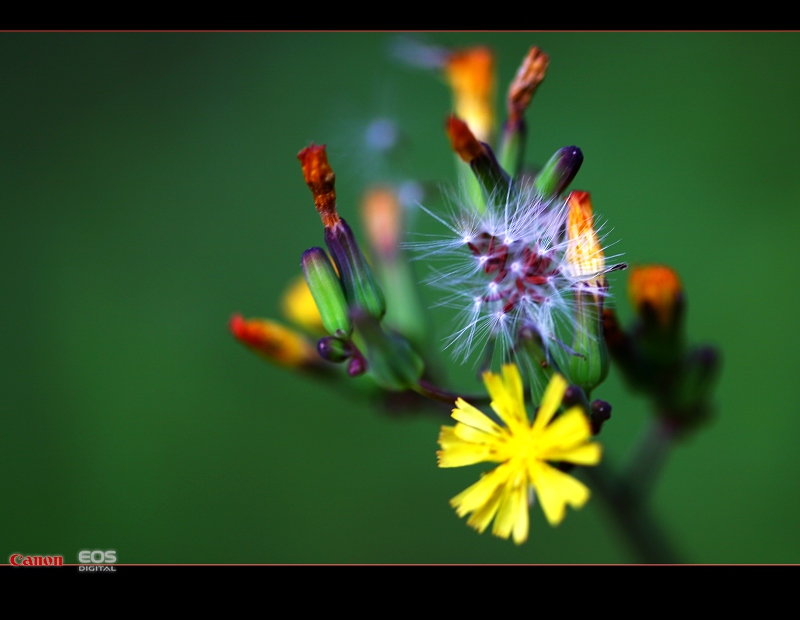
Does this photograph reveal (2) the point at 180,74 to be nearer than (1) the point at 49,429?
No

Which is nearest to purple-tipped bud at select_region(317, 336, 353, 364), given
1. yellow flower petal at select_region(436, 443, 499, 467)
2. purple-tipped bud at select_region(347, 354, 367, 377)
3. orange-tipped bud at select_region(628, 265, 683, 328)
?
purple-tipped bud at select_region(347, 354, 367, 377)

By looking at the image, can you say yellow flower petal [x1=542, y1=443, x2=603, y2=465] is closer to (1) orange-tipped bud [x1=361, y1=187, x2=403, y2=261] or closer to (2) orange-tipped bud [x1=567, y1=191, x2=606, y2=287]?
(2) orange-tipped bud [x1=567, y1=191, x2=606, y2=287]

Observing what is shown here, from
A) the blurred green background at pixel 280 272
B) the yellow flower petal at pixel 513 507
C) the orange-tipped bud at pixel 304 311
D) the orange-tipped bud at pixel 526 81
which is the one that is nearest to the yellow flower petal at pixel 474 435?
the yellow flower petal at pixel 513 507

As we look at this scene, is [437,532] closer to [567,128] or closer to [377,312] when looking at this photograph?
[377,312]

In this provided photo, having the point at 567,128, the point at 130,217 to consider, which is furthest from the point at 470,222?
the point at 130,217

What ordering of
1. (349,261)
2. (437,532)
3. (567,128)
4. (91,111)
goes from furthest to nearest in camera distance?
(91,111), (567,128), (437,532), (349,261)

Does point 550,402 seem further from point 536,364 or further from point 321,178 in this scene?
point 321,178

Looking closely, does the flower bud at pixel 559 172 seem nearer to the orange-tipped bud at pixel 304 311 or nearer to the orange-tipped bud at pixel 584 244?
the orange-tipped bud at pixel 584 244

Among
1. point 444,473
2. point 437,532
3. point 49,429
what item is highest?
point 49,429
